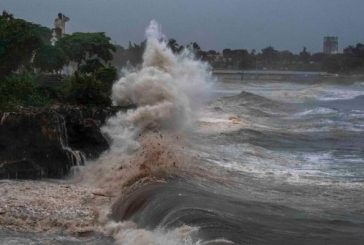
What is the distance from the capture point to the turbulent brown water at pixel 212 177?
10102mm

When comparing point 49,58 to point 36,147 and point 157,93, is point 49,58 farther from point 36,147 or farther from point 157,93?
point 36,147

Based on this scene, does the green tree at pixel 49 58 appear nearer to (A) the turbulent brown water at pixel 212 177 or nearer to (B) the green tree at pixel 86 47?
(B) the green tree at pixel 86 47

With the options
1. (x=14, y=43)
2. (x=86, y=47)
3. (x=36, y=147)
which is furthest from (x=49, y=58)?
(x=36, y=147)

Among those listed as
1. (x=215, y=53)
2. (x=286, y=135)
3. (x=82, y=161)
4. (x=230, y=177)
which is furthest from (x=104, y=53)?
(x=215, y=53)

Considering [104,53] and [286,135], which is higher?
[104,53]

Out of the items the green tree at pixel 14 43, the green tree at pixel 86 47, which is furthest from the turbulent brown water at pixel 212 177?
the green tree at pixel 86 47

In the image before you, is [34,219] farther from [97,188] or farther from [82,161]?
[82,161]

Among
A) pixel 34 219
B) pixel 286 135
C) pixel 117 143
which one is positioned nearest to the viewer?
pixel 34 219

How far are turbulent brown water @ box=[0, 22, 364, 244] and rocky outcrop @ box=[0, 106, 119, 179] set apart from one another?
2.19ft

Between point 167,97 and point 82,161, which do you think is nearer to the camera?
point 82,161

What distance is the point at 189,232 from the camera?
9.36 meters

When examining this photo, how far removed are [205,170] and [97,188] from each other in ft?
9.51

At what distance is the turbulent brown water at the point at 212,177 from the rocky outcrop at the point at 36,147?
26.2 inches

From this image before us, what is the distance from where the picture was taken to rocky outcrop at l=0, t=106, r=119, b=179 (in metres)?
15.8
